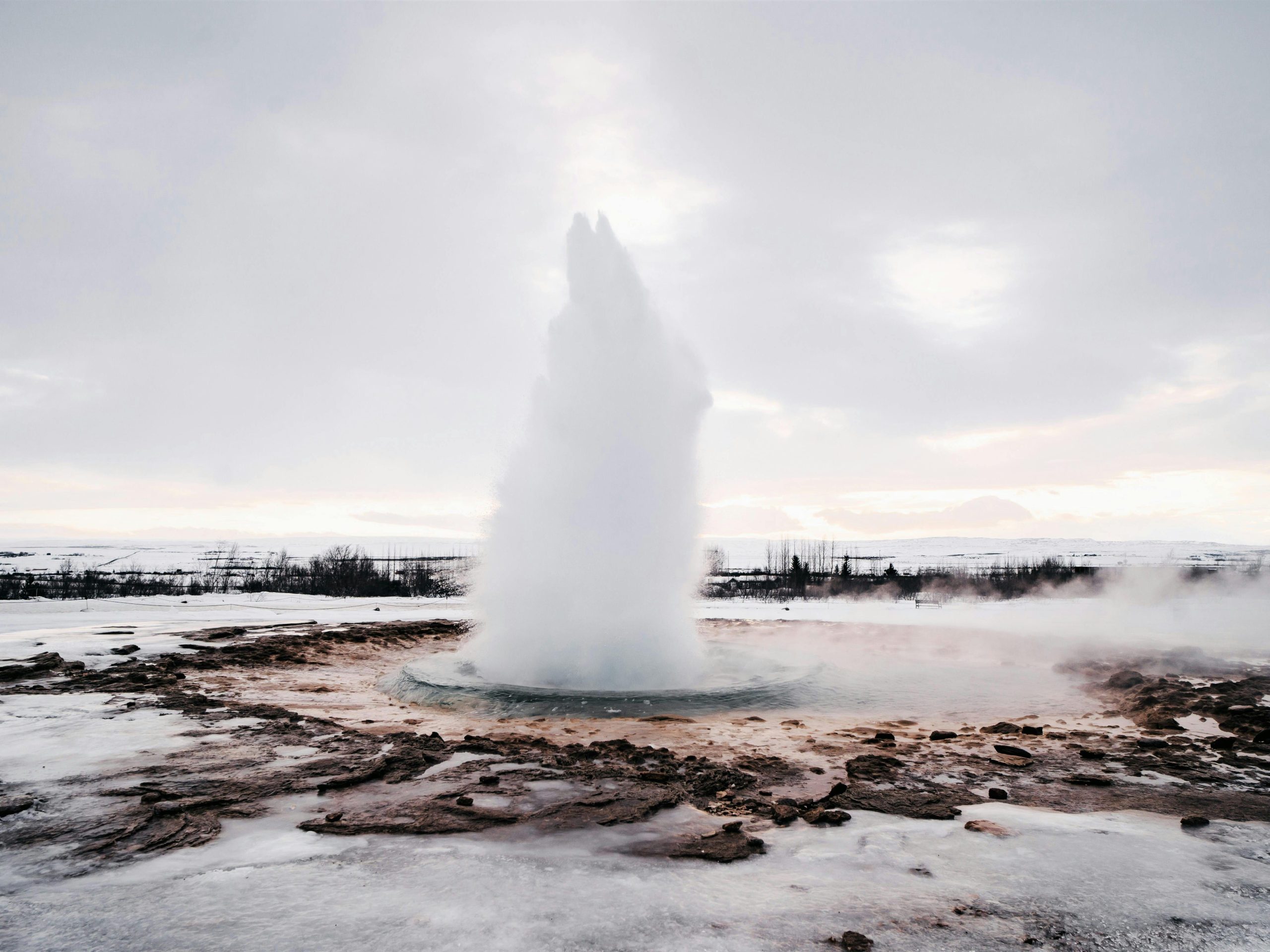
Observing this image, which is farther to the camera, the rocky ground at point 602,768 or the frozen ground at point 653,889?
the rocky ground at point 602,768

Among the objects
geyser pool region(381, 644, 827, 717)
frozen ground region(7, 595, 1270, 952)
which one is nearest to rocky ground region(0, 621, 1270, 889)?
frozen ground region(7, 595, 1270, 952)

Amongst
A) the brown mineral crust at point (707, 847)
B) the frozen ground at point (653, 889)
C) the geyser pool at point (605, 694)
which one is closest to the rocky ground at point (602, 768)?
the brown mineral crust at point (707, 847)

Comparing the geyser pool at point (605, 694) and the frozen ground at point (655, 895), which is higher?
the frozen ground at point (655, 895)

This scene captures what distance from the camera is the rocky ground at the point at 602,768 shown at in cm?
534

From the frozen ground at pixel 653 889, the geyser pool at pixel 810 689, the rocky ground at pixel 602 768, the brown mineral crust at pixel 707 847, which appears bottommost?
the geyser pool at pixel 810 689

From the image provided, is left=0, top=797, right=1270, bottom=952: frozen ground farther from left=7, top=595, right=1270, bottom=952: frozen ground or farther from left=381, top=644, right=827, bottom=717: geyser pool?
left=381, top=644, right=827, bottom=717: geyser pool

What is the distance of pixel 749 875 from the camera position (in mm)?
4469

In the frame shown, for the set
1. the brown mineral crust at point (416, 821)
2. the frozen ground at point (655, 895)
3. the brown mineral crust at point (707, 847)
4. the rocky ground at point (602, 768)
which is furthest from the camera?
the rocky ground at point (602, 768)

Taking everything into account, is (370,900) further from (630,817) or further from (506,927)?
(630,817)

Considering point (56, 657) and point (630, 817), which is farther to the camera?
point (56, 657)

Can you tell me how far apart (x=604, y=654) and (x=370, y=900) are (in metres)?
9.53

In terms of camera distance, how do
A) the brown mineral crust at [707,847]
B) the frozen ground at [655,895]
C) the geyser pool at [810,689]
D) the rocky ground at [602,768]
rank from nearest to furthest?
1. the frozen ground at [655,895]
2. the brown mineral crust at [707,847]
3. the rocky ground at [602,768]
4. the geyser pool at [810,689]

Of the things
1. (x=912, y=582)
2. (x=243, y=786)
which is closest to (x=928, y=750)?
(x=243, y=786)

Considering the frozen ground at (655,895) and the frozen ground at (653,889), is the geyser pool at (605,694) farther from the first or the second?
the frozen ground at (655,895)
